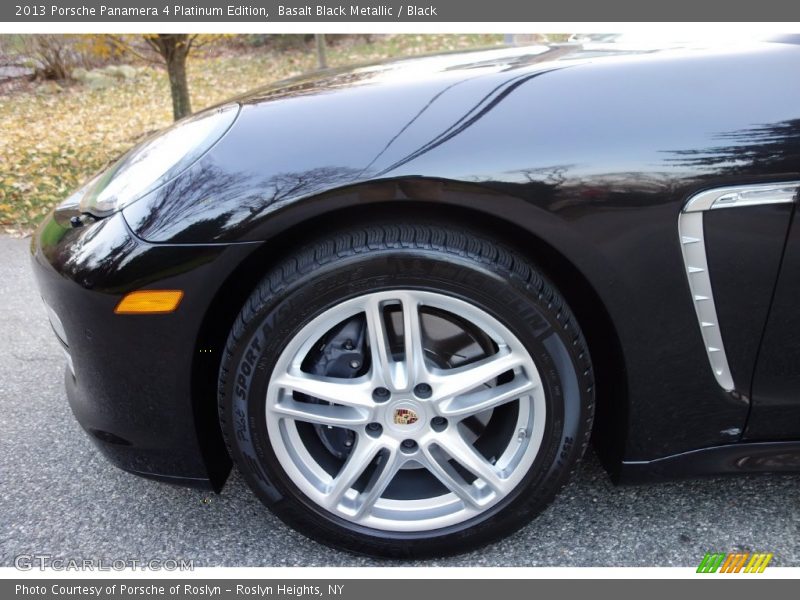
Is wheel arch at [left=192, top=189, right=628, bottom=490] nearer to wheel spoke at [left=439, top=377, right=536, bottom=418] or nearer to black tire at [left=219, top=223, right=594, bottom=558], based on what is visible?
black tire at [left=219, top=223, right=594, bottom=558]

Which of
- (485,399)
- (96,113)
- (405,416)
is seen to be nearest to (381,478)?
(405,416)

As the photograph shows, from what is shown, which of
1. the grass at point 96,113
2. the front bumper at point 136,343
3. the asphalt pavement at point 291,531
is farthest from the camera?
the grass at point 96,113

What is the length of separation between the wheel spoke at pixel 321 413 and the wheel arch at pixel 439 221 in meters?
0.23

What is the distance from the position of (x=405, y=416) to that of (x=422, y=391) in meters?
0.08

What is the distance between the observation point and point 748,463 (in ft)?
5.52

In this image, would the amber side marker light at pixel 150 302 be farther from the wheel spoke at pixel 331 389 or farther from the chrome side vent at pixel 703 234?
the chrome side vent at pixel 703 234

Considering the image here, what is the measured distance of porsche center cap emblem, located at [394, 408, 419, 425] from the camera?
5.42 feet

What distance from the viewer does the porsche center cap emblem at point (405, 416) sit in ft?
5.42

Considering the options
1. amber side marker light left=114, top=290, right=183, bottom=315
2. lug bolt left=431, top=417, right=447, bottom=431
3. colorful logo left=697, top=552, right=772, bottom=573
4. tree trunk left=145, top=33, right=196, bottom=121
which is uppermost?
tree trunk left=145, top=33, right=196, bottom=121

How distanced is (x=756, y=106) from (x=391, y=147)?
832mm

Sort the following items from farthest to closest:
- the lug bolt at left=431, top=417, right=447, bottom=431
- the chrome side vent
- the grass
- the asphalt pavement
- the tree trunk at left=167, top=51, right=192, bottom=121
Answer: the tree trunk at left=167, top=51, right=192, bottom=121
the grass
the asphalt pavement
the lug bolt at left=431, top=417, right=447, bottom=431
the chrome side vent

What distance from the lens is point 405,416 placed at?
5.44 feet

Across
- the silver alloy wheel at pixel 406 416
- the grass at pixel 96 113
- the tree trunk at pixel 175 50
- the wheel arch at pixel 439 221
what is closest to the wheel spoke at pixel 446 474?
the silver alloy wheel at pixel 406 416

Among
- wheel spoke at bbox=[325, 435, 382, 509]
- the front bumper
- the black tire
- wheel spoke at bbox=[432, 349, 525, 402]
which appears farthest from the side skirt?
the front bumper
